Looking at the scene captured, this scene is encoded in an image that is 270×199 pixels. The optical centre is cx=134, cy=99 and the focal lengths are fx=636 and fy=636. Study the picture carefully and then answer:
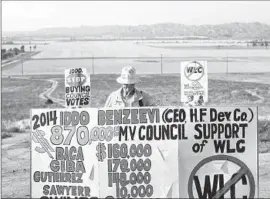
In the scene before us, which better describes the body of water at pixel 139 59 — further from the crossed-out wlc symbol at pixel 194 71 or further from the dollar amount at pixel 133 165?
the dollar amount at pixel 133 165

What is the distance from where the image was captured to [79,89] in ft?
23.1

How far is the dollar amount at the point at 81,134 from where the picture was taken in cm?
609

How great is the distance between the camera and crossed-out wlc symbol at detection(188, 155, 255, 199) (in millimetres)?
5926

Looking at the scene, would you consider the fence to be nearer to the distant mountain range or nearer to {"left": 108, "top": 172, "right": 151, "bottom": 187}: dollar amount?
the distant mountain range

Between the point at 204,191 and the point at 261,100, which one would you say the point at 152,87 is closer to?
the point at 261,100

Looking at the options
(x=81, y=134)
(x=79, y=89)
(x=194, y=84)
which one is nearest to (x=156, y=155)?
(x=81, y=134)

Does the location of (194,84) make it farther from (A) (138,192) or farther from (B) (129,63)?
(B) (129,63)

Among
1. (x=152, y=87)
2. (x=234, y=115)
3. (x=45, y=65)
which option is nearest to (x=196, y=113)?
(x=234, y=115)

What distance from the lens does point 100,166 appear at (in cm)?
608

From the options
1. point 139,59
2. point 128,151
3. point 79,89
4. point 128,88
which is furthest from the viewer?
point 139,59

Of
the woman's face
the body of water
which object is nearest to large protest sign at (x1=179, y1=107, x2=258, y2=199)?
the woman's face

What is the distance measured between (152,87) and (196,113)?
11076mm

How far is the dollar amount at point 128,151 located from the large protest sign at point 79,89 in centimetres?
111

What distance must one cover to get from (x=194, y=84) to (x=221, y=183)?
2024mm
